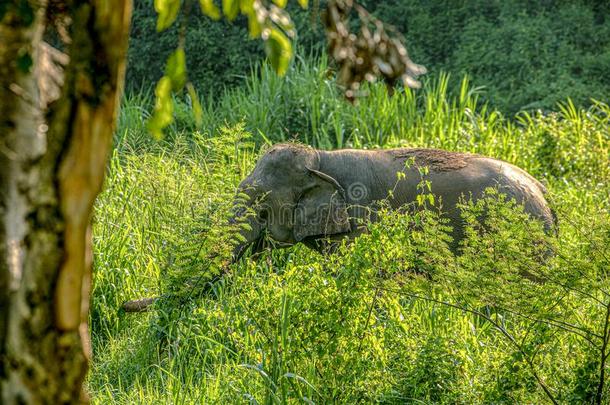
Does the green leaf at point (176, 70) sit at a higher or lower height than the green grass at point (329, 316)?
higher

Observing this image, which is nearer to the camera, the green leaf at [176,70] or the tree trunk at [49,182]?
the green leaf at [176,70]

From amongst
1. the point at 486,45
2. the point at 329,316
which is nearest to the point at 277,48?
the point at 329,316

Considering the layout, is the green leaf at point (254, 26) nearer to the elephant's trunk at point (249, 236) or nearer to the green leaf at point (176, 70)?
the green leaf at point (176, 70)

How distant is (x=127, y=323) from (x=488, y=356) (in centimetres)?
271

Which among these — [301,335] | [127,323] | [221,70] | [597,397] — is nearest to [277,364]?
[301,335]

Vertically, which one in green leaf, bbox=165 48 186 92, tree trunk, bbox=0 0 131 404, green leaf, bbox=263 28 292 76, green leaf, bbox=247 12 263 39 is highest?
green leaf, bbox=247 12 263 39

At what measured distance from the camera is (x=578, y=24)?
1512 centimetres

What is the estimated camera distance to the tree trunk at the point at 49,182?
7.09 ft

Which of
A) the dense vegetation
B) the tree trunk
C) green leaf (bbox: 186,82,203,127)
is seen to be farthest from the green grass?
the dense vegetation

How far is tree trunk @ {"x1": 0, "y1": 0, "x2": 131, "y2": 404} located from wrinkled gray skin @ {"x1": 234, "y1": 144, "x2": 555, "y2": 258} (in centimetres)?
476

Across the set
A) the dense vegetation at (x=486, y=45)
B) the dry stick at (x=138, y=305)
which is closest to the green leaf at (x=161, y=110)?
the dry stick at (x=138, y=305)

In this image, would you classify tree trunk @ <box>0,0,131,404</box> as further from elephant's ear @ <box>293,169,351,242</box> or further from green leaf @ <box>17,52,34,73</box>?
elephant's ear @ <box>293,169,351,242</box>

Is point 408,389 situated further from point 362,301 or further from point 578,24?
point 578,24

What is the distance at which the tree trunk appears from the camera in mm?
2160
